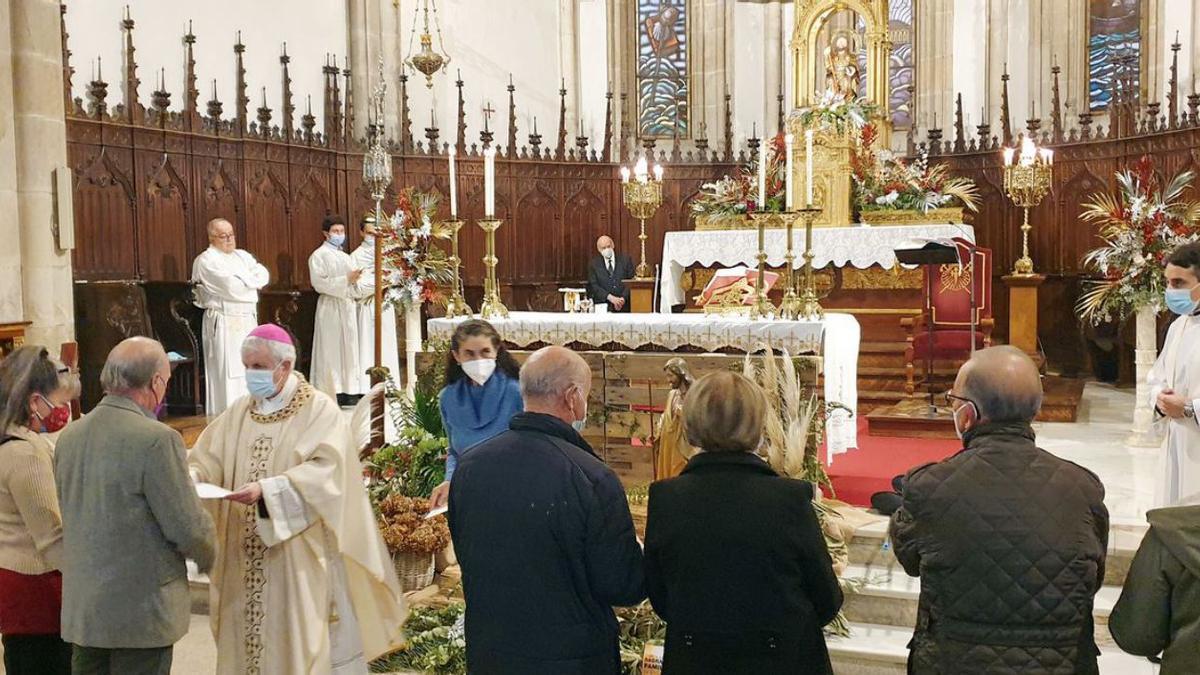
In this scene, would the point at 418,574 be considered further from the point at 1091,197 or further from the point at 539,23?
the point at 539,23

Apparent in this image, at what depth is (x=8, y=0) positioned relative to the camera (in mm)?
6902

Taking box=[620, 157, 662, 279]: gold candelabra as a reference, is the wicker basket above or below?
below

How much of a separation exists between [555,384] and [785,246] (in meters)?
7.83

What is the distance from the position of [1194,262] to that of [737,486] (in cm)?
297

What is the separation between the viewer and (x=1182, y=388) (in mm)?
4367

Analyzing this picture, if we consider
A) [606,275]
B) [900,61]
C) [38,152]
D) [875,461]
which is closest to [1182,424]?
[875,461]

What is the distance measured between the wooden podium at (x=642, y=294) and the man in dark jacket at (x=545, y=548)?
935 centimetres

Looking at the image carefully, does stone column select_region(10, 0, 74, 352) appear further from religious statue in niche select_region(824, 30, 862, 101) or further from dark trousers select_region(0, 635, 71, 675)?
religious statue in niche select_region(824, 30, 862, 101)

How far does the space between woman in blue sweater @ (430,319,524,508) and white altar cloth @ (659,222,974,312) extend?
5.17 meters

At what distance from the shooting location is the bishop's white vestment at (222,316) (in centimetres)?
880

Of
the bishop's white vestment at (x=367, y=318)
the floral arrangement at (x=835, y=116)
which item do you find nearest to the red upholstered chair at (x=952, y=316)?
the floral arrangement at (x=835, y=116)

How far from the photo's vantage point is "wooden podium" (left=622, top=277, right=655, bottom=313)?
39.5ft

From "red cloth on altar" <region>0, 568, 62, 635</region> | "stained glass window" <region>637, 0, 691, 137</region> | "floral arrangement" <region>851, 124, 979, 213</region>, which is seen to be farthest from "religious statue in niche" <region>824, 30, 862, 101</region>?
"red cloth on altar" <region>0, 568, 62, 635</region>

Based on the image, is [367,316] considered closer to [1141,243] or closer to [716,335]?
[716,335]
